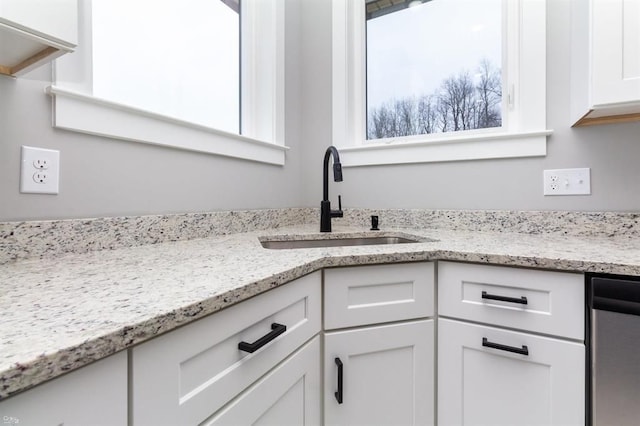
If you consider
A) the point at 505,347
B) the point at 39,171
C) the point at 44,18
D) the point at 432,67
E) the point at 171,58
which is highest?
the point at 432,67

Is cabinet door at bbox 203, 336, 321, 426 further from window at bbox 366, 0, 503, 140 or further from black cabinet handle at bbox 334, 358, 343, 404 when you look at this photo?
window at bbox 366, 0, 503, 140

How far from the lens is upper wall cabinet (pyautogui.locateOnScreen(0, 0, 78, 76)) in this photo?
0.54 m

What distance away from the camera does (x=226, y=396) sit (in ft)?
1.79

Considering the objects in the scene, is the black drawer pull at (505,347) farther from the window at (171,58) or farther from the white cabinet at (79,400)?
the window at (171,58)

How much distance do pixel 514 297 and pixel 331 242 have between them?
29.1 inches

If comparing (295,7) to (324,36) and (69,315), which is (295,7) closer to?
(324,36)

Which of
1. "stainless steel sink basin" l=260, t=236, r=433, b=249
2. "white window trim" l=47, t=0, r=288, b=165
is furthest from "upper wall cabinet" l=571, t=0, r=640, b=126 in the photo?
"white window trim" l=47, t=0, r=288, b=165

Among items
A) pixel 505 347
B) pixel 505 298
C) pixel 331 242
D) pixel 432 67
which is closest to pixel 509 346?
pixel 505 347

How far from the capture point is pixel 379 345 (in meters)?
0.92

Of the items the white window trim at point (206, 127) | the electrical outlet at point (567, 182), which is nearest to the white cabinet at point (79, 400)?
the white window trim at point (206, 127)

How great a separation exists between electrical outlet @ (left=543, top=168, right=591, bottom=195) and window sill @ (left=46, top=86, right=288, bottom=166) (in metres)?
1.31

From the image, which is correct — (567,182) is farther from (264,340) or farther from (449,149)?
(264,340)

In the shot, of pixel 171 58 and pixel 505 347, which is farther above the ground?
pixel 171 58

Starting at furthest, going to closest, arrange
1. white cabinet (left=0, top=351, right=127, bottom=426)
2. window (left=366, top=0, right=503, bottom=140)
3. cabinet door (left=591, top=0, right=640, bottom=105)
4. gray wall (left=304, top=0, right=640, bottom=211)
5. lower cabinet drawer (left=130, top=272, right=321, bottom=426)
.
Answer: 1. window (left=366, top=0, right=503, bottom=140)
2. gray wall (left=304, top=0, right=640, bottom=211)
3. cabinet door (left=591, top=0, right=640, bottom=105)
4. lower cabinet drawer (left=130, top=272, right=321, bottom=426)
5. white cabinet (left=0, top=351, right=127, bottom=426)
